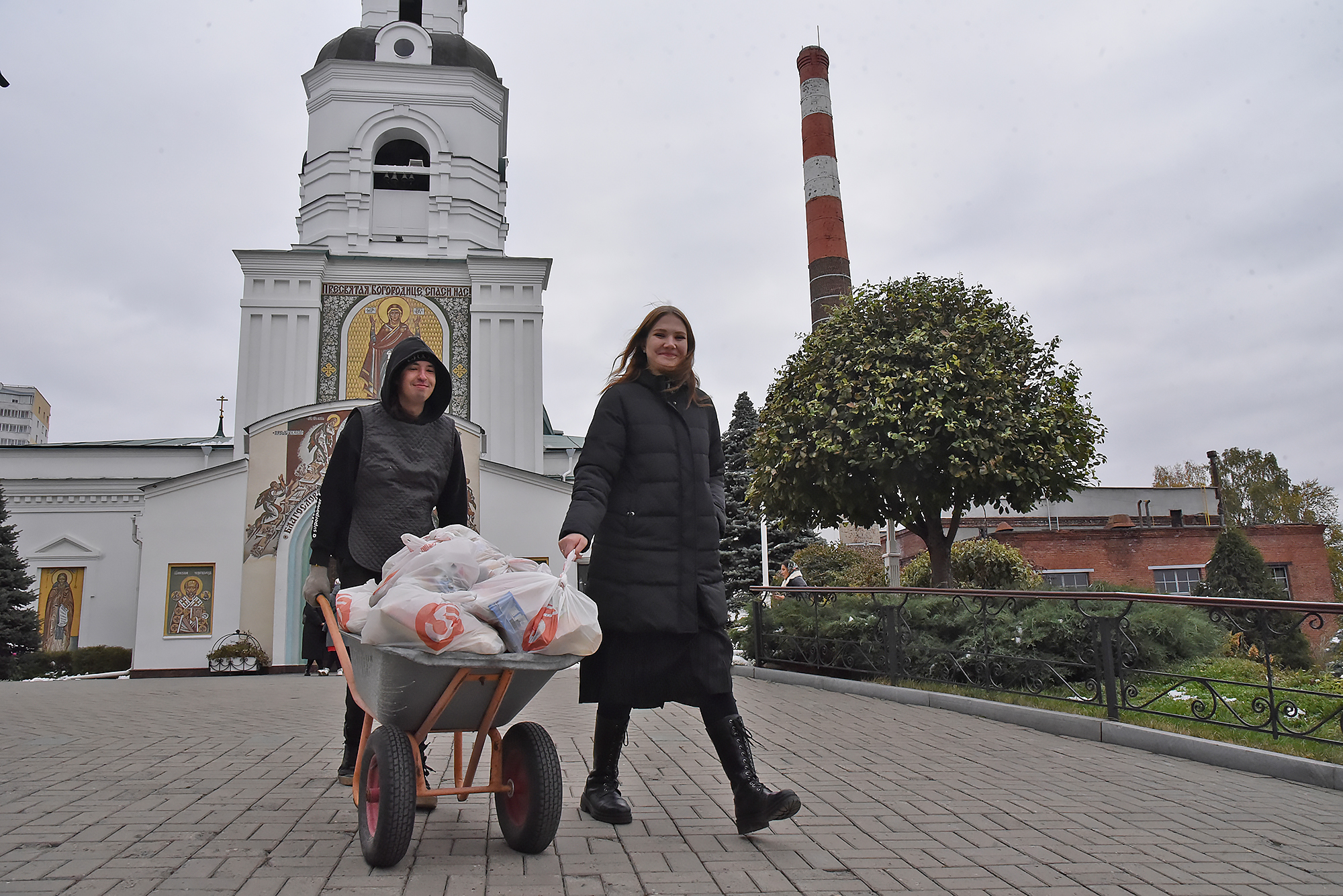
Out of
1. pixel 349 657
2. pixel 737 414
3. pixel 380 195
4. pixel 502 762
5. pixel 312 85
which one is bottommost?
pixel 502 762

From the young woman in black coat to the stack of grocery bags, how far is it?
0.36 m

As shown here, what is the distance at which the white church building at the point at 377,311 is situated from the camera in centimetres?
2520

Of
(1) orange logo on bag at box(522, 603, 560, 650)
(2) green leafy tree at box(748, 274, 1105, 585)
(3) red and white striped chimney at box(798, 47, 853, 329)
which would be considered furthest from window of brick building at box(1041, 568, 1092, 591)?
(1) orange logo on bag at box(522, 603, 560, 650)

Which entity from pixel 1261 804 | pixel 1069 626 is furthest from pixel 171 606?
pixel 1261 804

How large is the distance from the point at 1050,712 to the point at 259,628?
16529 millimetres

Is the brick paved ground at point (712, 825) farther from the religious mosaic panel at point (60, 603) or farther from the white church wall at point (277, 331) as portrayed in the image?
the religious mosaic panel at point (60, 603)

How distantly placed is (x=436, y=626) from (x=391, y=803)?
0.66 m

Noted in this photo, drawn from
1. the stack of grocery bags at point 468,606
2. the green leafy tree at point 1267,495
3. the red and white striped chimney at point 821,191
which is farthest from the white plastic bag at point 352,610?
the green leafy tree at point 1267,495

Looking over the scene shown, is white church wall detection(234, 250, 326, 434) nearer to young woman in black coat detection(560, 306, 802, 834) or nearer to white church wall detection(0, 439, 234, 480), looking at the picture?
white church wall detection(0, 439, 234, 480)

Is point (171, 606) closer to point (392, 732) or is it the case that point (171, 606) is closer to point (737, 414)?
point (392, 732)

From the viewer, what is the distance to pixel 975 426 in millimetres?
13055

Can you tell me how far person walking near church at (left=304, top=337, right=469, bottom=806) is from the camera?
13.7 feet

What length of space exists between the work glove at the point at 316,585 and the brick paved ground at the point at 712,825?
0.95 m

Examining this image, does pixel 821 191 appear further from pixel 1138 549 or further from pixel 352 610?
pixel 352 610
